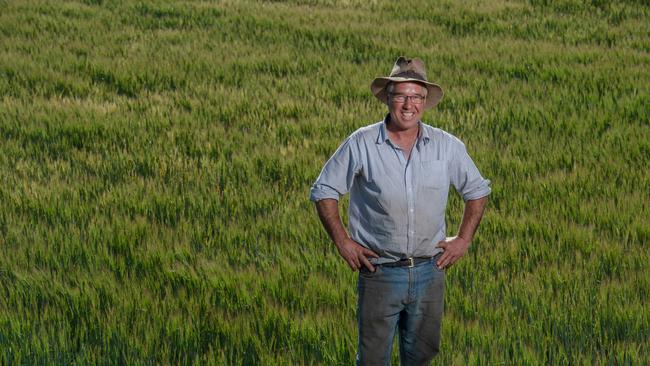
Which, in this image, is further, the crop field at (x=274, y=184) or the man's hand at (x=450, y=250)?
the crop field at (x=274, y=184)

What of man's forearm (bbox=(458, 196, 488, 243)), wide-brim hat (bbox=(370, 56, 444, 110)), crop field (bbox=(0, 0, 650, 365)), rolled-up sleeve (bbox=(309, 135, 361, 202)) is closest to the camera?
wide-brim hat (bbox=(370, 56, 444, 110))

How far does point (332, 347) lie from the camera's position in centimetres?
421

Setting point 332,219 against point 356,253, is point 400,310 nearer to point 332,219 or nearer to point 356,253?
point 356,253

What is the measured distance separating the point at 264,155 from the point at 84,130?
6.01 ft

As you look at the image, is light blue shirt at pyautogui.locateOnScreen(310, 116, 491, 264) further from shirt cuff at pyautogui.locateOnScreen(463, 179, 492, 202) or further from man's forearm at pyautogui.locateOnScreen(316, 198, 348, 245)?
shirt cuff at pyautogui.locateOnScreen(463, 179, 492, 202)

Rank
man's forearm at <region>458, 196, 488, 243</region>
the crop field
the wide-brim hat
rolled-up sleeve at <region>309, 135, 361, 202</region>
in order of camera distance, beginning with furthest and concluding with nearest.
Answer: 1. the crop field
2. man's forearm at <region>458, 196, 488, 243</region>
3. rolled-up sleeve at <region>309, 135, 361, 202</region>
4. the wide-brim hat

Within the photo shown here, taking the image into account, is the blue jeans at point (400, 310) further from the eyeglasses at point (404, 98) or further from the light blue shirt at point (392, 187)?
the eyeglasses at point (404, 98)

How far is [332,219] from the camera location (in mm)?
3396

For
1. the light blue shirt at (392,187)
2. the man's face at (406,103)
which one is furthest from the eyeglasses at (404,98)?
the light blue shirt at (392,187)

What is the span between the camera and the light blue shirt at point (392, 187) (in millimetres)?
3350

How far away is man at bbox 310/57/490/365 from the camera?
11.0ft

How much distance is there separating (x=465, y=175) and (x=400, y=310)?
0.53 metres

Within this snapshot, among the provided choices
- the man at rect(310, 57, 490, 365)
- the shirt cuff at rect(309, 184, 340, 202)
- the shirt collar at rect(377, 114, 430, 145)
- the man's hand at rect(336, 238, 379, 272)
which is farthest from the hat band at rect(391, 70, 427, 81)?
the man's hand at rect(336, 238, 379, 272)

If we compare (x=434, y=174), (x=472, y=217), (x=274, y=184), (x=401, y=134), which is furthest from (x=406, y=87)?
(x=274, y=184)
